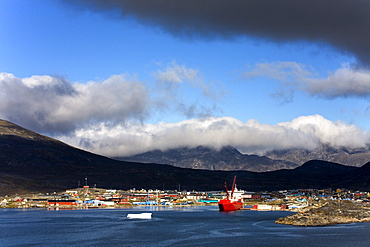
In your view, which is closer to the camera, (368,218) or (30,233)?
(30,233)

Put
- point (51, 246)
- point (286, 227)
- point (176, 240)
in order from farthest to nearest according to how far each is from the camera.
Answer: point (286, 227) → point (176, 240) → point (51, 246)

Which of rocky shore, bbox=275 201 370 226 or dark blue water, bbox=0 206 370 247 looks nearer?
dark blue water, bbox=0 206 370 247

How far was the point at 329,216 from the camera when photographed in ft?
531

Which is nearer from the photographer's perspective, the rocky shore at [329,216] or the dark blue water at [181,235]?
the dark blue water at [181,235]

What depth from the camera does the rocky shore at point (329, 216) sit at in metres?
156

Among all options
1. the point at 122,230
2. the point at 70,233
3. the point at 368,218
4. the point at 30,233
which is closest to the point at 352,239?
the point at 368,218

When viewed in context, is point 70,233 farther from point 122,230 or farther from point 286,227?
point 286,227

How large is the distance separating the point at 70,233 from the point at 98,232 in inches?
318

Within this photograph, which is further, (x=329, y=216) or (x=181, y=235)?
(x=329, y=216)

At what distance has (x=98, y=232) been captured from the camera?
14125 cm

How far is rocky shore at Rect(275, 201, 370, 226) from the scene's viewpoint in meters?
156

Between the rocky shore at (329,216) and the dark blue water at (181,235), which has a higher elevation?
the rocky shore at (329,216)

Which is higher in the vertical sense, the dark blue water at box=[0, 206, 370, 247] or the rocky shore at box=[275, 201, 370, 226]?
the rocky shore at box=[275, 201, 370, 226]

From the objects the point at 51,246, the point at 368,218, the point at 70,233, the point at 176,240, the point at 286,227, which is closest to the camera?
the point at 51,246
